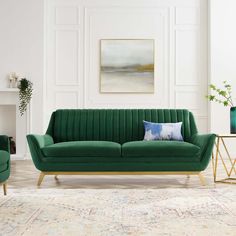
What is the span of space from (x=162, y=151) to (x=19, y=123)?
12.1 ft

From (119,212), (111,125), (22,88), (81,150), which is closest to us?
(119,212)

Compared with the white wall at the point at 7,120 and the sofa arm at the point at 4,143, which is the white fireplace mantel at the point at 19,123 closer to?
the white wall at the point at 7,120

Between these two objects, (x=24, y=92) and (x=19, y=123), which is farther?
(x=19, y=123)

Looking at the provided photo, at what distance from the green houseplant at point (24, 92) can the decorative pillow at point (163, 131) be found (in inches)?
115

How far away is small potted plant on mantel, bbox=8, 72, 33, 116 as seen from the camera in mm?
7312

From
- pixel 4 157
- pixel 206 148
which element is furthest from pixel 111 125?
pixel 4 157

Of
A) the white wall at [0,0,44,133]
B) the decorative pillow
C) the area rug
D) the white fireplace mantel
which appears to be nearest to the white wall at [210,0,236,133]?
the decorative pillow

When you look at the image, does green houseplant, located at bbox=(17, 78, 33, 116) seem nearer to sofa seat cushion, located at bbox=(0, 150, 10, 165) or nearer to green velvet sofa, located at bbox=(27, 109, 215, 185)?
green velvet sofa, located at bbox=(27, 109, 215, 185)

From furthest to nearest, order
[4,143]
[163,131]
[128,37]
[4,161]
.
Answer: [128,37] → [163,131] → [4,143] → [4,161]

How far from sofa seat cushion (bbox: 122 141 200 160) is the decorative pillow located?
48cm

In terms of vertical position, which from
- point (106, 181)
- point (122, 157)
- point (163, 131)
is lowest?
point (106, 181)

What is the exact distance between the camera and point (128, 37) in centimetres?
771

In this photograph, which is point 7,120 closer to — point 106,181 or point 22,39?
point 22,39

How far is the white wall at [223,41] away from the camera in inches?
297
